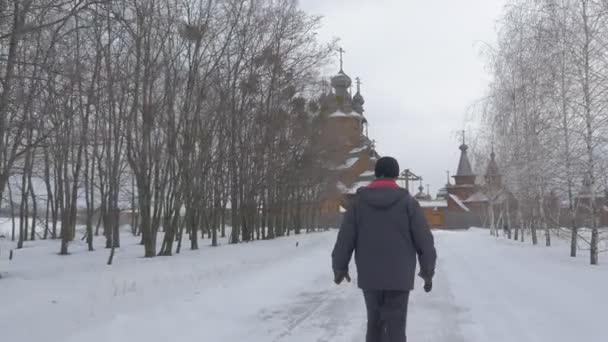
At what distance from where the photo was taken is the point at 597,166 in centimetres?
1620

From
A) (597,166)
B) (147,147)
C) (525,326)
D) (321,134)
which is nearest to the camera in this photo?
(525,326)

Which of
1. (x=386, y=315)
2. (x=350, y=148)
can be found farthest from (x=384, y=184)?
(x=350, y=148)

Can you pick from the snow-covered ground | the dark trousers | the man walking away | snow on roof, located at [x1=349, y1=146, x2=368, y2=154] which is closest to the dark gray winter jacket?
the man walking away

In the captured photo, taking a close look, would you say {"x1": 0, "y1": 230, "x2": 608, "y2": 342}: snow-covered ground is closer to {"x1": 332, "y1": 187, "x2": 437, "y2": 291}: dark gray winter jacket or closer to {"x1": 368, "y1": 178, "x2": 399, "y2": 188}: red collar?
{"x1": 332, "y1": 187, "x2": 437, "y2": 291}: dark gray winter jacket

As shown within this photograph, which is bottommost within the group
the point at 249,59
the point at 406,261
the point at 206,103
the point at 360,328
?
the point at 360,328

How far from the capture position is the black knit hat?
576 cm

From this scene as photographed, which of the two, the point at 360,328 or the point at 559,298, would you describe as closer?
the point at 360,328

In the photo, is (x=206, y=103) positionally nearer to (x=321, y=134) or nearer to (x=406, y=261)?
(x=321, y=134)

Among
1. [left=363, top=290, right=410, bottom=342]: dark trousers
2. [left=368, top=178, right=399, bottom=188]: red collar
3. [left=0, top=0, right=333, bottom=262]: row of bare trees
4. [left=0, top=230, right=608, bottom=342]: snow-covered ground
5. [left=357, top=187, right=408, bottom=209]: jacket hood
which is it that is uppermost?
[left=0, top=0, right=333, bottom=262]: row of bare trees

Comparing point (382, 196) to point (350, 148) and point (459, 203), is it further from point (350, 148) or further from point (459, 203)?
point (459, 203)

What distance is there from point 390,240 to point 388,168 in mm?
700

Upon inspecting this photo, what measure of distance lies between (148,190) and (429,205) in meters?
60.5

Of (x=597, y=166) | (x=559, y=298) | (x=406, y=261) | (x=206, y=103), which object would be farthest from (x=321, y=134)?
(x=406, y=261)

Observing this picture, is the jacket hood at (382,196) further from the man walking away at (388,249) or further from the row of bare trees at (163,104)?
the row of bare trees at (163,104)
